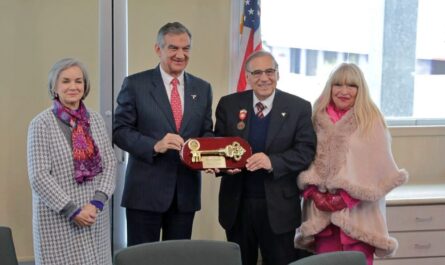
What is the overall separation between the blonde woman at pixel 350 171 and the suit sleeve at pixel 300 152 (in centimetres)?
7

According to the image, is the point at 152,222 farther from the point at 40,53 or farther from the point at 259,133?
the point at 40,53

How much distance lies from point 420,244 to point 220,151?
5.84 feet

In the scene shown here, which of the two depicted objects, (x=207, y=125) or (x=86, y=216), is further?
(x=207, y=125)

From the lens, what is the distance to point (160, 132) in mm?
2928

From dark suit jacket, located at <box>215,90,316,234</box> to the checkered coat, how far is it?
61 centimetres

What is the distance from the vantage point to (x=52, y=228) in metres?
2.67

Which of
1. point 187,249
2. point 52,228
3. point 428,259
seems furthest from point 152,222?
point 428,259

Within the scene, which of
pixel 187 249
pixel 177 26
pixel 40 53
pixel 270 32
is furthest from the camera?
pixel 270 32

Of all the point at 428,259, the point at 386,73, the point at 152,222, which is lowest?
the point at 428,259

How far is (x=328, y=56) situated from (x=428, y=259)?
160 centimetres

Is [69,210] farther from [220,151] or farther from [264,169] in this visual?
[264,169]

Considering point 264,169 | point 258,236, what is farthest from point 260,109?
point 258,236

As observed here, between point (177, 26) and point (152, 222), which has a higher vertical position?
point (177, 26)

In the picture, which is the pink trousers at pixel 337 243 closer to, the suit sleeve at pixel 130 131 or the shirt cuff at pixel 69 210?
the suit sleeve at pixel 130 131
